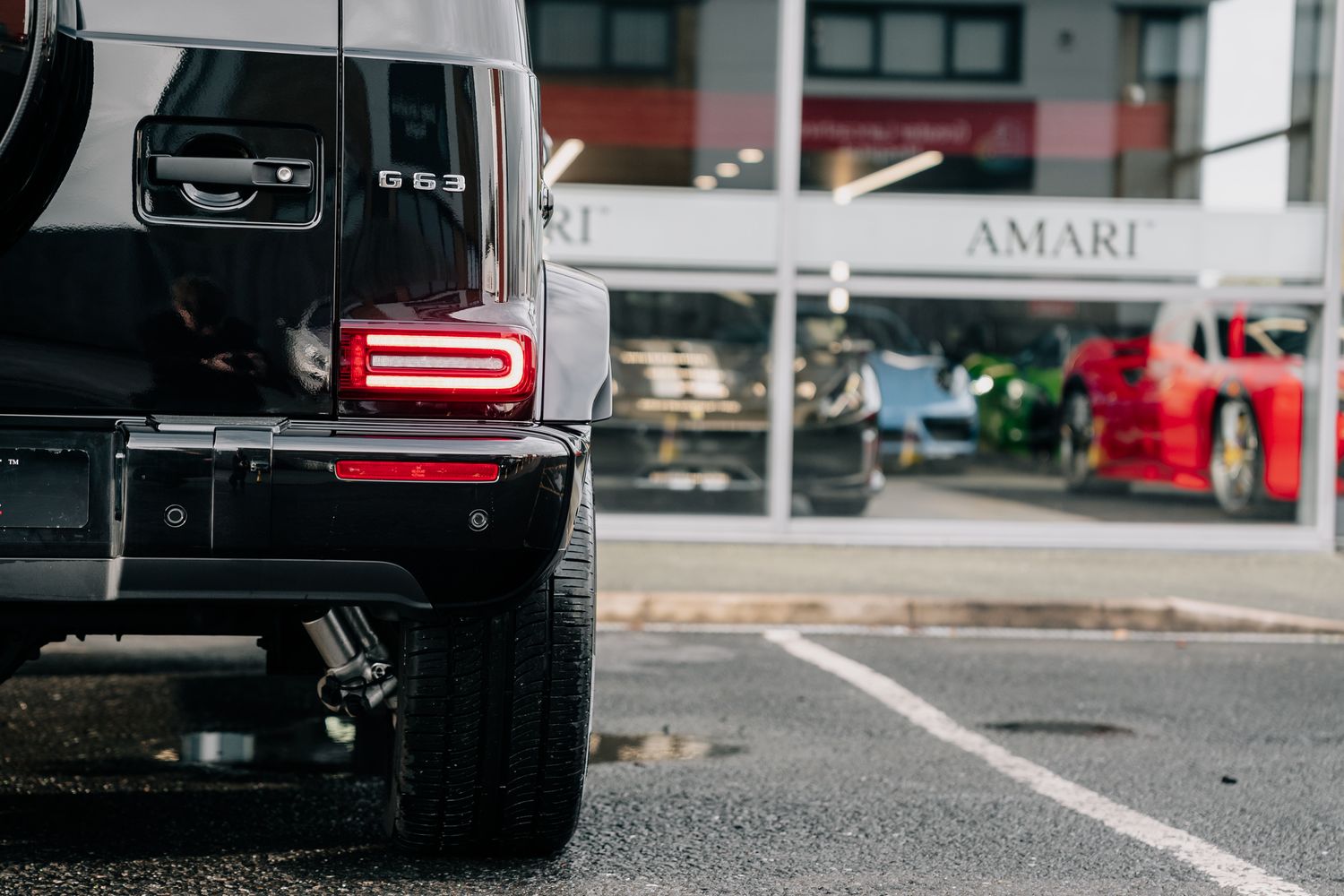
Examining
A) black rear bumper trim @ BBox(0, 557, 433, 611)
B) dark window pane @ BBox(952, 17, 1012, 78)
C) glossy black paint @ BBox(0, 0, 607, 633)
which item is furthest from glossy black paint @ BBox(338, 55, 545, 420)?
dark window pane @ BBox(952, 17, 1012, 78)

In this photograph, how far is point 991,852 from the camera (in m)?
3.72

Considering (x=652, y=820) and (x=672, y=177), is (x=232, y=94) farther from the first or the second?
(x=672, y=177)

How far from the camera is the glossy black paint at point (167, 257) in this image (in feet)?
9.18

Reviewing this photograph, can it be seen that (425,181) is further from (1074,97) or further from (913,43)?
(1074,97)

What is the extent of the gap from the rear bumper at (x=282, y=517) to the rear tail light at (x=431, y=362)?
2.7 inches

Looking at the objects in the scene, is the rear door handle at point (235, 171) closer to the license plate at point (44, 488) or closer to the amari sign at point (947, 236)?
the license plate at point (44, 488)

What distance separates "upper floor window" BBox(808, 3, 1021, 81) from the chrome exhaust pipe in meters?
7.73

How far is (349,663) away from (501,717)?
1.01 ft

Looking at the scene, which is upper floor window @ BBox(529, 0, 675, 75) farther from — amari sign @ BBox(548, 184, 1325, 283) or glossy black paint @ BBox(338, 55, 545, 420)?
glossy black paint @ BBox(338, 55, 545, 420)

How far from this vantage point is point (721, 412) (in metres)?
10.4

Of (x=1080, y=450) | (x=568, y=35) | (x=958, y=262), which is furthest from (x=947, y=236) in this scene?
(x=568, y=35)

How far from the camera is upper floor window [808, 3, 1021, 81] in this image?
10.4 m

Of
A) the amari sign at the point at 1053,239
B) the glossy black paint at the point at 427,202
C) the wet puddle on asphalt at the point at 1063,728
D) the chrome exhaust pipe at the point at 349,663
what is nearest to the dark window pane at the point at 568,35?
the amari sign at the point at 1053,239

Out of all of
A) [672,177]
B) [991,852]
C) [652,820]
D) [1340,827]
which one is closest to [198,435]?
[652,820]
